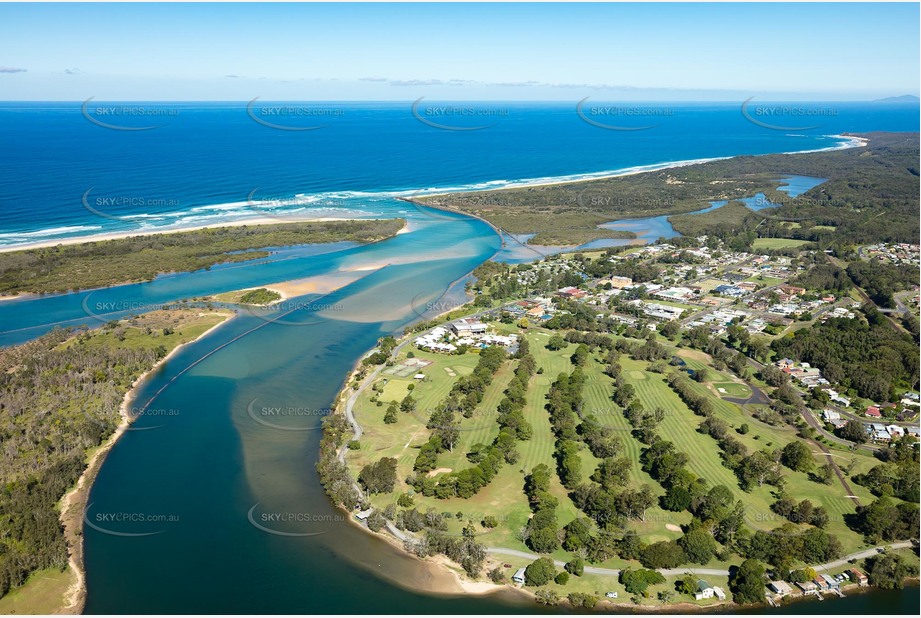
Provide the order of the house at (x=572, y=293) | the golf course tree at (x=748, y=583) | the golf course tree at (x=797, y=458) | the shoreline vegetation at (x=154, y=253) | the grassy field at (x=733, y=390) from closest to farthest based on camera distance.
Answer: the golf course tree at (x=748, y=583) < the golf course tree at (x=797, y=458) < the grassy field at (x=733, y=390) < the house at (x=572, y=293) < the shoreline vegetation at (x=154, y=253)

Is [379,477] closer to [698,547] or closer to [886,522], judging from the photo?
[698,547]

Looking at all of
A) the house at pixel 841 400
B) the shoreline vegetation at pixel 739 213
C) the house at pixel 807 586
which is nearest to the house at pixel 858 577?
the shoreline vegetation at pixel 739 213

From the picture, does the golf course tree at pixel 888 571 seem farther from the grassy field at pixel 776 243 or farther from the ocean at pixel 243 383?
the grassy field at pixel 776 243

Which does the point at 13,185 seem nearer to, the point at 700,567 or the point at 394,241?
the point at 394,241

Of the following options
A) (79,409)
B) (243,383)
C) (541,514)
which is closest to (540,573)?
(541,514)

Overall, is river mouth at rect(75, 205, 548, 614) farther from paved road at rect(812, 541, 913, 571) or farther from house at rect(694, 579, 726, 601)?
paved road at rect(812, 541, 913, 571)

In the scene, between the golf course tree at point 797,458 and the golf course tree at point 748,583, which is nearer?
the golf course tree at point 748,583
